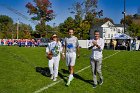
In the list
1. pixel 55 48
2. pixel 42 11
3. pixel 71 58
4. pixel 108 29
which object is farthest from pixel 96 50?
pixel 108 29

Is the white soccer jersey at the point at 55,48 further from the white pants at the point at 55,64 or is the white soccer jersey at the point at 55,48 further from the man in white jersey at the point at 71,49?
the man in white jersey at the point at 71,49

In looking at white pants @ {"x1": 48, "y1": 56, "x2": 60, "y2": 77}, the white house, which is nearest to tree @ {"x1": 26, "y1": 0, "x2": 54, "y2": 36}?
the white house

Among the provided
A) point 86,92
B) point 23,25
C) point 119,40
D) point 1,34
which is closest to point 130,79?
point 86,92

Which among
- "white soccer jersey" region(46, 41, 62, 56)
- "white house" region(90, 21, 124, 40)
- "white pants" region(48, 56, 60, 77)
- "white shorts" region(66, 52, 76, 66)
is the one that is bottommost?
"white pants" region(48, 56, 60, 77)

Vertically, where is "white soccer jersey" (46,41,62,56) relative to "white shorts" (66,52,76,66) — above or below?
above

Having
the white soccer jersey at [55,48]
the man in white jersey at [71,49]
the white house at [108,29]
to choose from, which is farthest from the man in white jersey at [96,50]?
the white house at [108,29]

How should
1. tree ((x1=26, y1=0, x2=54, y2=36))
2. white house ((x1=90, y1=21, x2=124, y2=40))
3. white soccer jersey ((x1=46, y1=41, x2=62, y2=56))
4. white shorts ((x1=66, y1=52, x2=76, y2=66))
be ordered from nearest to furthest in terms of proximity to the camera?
white shorts ((x1=66, y1=52, x2=76, y2=66)), white soccer jersey ((x1=46, y1=41, x2=62, y2=56)), tree ((x1=26, y1=0, x2=54, y2=36)), white house ((x1=90, y1=21, x2=124, y2=40))

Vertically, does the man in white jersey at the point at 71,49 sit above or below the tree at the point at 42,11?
below

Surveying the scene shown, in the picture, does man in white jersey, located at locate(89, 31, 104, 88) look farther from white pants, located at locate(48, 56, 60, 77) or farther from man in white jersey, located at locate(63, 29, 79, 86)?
white pants, located at locate(48, 56, 60, 77)

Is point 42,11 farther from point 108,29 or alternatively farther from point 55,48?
point 55,48

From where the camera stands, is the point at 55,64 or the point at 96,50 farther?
the point at 55,64

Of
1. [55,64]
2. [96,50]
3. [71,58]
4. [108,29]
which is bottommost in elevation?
[55,64]

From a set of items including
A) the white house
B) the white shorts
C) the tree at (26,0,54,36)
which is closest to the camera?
the white shorts

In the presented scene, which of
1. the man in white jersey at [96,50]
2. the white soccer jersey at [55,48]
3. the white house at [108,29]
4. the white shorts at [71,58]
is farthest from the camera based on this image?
the white house at [108,29]
